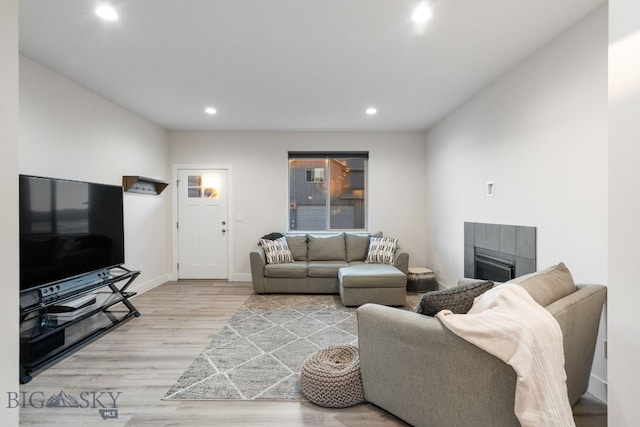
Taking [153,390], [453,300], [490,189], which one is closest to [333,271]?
[490,189]

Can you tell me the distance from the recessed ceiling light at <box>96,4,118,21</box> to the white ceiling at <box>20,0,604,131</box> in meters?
0.05

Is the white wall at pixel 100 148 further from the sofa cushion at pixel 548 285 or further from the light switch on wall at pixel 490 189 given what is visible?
the light switch on wall at pixel 490 189

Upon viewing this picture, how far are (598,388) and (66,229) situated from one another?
420 centimetres

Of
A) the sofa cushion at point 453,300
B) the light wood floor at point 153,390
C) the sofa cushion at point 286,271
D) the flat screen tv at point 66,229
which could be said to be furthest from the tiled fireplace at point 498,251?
the flat screen tv at point 66,229

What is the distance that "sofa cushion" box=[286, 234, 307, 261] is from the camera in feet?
15.2

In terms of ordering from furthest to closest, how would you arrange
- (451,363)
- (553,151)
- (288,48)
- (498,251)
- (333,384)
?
1. (498,251)
2. (288,48)
3. (553,151)
4. (333,384)
5. (451,363)

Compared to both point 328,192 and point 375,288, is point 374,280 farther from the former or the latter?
point 328,192

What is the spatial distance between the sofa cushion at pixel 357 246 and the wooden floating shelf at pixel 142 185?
9.92 feet

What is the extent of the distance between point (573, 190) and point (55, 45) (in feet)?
13.6

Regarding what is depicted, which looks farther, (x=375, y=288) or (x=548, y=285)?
(x=375, y=288)

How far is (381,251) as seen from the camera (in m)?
4.42

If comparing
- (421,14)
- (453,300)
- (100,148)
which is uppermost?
(421,14)

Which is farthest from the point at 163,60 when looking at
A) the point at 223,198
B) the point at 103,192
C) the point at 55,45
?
the point at 223,198

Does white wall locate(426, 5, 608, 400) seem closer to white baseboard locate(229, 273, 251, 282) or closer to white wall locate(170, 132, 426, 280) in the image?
white wall locate(170, 132, 426, 280)
